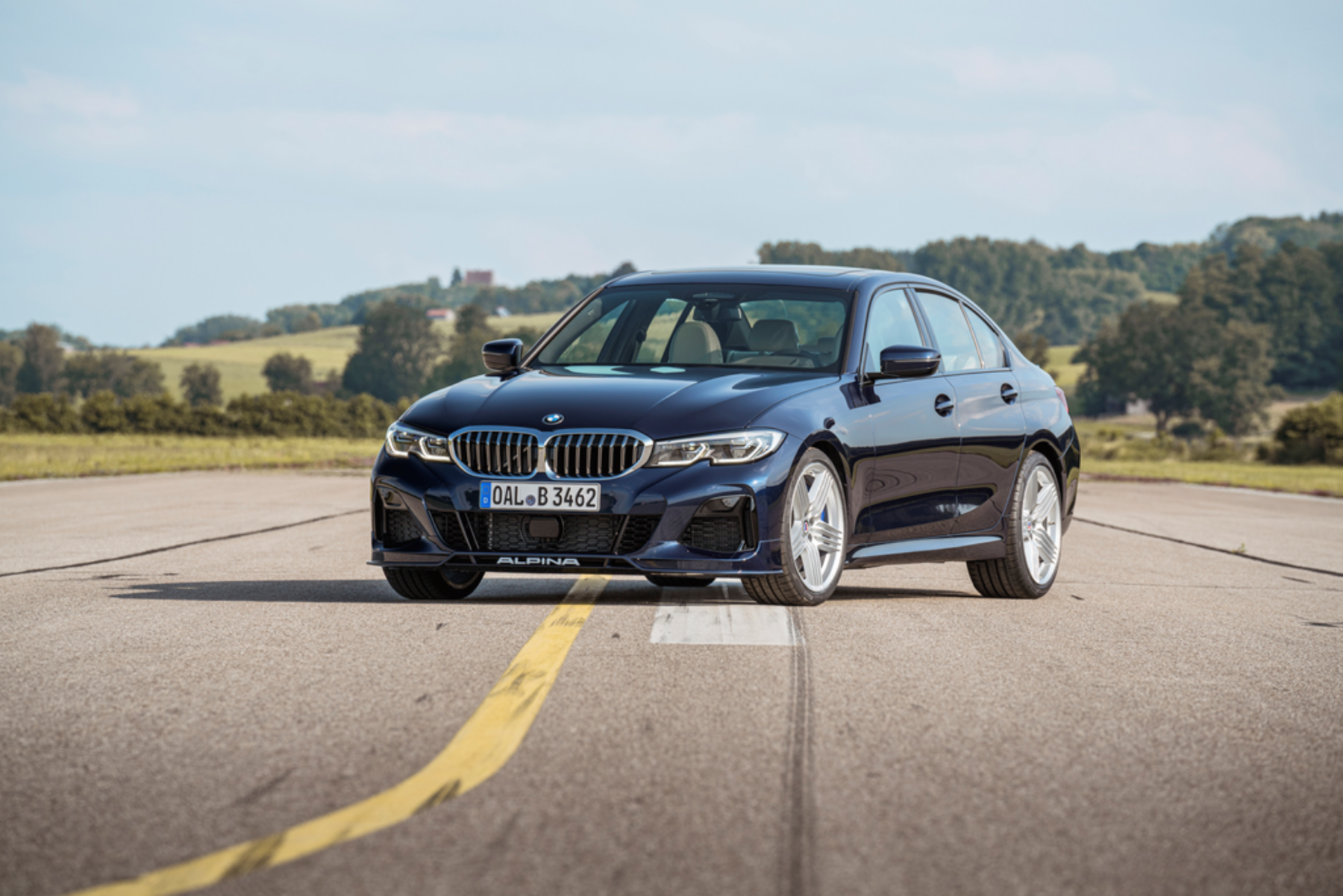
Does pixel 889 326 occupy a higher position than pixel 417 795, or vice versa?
pixel 889 326

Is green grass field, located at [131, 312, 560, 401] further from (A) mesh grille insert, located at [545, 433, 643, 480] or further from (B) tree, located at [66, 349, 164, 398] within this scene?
(A) mesh grille insert, located at [545, 433, 643, 480]

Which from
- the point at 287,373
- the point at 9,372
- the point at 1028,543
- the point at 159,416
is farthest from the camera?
the point at 287,373

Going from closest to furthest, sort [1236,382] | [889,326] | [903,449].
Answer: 1. [903,449]
2. [889,326]
3. [1236,382]

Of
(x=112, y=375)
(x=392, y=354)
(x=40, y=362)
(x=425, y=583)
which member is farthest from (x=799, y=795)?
(x=392, y=354)

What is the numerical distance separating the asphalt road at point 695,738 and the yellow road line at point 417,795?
5 centimetres

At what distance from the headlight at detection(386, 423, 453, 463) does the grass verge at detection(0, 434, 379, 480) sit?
2000 centimetres

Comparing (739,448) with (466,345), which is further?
(466,345)

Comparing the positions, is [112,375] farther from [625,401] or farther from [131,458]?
[625,401]

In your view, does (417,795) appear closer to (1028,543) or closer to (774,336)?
(774,336)

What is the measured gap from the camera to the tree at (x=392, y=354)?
146 m

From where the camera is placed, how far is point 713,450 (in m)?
6.94

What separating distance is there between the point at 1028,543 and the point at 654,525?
2.81 metres

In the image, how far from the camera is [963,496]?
8.44 m

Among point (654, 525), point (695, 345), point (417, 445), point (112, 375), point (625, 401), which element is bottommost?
point (112, 375)
